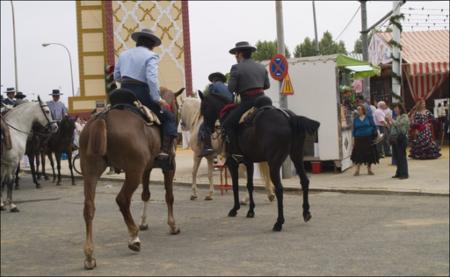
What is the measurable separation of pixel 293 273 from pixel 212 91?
4430 mm

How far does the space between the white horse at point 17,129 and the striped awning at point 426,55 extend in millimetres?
6559

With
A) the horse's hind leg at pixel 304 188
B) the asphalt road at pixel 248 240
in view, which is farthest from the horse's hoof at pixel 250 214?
the horse's hind leg at pixel 304 188

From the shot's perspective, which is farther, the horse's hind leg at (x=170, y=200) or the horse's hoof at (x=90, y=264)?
the horse's hind leg at (x=170, y=200)

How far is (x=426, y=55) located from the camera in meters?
5.20

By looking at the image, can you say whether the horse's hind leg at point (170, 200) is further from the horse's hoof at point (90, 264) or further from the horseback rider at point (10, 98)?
the horseback rider at point (10, 98)

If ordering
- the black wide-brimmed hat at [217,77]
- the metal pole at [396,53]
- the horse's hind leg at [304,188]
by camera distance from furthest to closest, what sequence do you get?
the black wide-brimmed hat at [217,77] → the horse's hind leg at [304,188] → the metal pole at [396,53]

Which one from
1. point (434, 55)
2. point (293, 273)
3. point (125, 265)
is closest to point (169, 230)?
point (125, 265)

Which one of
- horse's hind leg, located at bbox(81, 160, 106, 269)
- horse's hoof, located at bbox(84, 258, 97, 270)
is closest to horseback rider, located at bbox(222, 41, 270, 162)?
horse's hind leg, located at bbox(81, 160, 106, 269)

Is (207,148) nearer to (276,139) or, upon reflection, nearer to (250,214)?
(250,214)

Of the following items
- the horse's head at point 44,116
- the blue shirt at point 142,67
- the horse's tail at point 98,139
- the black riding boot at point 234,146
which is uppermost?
the blue shirt at point 142,67

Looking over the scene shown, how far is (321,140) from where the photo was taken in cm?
1400

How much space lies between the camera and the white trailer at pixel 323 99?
539 inches

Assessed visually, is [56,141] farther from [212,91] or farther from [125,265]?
[125,265]

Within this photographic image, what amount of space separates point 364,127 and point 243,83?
5562 millimetres
